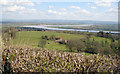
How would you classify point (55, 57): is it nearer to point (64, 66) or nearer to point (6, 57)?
point (64, 66)

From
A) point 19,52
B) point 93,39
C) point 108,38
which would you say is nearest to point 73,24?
point 93,39

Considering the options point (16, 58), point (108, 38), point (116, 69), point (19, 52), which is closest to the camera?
point (116, 69)

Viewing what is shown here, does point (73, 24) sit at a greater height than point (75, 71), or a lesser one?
greater

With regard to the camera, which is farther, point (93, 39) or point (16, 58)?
point (93, 39)

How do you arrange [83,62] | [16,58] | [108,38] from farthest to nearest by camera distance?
[108,38] < [16,58] < [83,62]

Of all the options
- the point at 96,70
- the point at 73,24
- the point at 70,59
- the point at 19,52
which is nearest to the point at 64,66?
the point at 70,59

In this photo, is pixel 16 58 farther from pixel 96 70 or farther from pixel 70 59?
pixel 96 70
